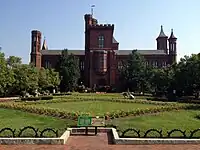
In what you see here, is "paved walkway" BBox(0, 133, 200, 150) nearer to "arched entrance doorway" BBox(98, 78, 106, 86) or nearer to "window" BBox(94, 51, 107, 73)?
"window" BBox(94, 51, 107, 73)

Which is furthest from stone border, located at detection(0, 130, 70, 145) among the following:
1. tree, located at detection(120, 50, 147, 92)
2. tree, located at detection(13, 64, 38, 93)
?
tree, located at detection(120, 50, 147, 92)

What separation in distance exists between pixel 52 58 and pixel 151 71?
1135 inches

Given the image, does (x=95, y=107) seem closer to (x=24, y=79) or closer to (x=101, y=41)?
(x=24, y=79)

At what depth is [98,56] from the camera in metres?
69.1

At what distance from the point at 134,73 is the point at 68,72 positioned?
14.4 metres

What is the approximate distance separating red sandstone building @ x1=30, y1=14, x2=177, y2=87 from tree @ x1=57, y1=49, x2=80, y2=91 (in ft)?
14.2

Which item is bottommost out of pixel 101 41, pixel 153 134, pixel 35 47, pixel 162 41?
pixel 153 134

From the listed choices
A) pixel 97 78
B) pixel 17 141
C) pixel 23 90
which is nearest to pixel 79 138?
pixel 17 141

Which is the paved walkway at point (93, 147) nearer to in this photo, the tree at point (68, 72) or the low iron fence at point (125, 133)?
the low iron fence at point (125, 133)

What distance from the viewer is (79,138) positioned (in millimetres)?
11664

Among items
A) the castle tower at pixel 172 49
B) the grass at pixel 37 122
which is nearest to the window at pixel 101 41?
the castle tower at pixel 172 49

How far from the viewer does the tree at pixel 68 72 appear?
2576 inches

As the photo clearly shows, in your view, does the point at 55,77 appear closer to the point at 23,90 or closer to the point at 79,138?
the point at 23,90

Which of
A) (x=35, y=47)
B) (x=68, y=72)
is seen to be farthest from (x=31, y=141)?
(x=35, y=47)
